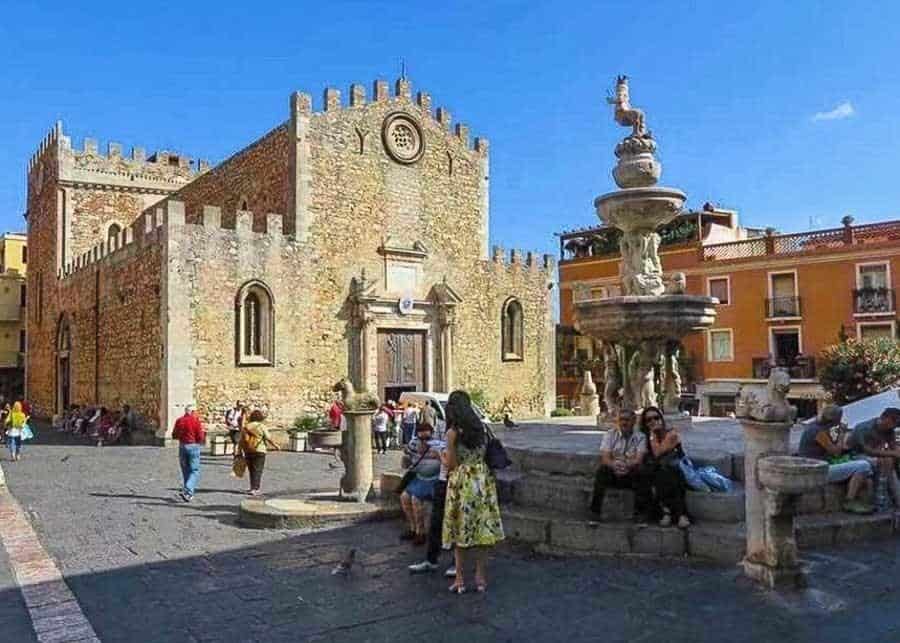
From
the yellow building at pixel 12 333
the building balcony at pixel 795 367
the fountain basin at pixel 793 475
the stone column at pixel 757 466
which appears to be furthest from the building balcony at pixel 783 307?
the yellow building at pixel 12 333

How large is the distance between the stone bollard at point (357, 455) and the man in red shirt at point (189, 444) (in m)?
2.42

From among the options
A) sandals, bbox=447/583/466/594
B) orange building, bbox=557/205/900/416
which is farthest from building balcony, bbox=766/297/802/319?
sandals, bbox=447/583/466/594

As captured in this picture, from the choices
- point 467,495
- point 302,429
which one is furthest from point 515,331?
point 467,495

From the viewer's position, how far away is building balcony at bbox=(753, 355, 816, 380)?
3136cm

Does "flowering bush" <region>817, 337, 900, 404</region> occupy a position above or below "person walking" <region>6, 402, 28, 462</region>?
above

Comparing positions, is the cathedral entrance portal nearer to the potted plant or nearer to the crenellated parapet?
the potted plant

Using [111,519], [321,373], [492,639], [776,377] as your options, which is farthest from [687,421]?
[321,373]

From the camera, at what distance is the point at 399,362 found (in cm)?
2455

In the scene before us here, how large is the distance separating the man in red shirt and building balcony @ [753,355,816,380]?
25224 millimetres

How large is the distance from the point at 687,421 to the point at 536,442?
2.57m

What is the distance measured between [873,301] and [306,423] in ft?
73.6

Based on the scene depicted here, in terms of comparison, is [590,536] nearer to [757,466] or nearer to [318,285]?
[757,466]

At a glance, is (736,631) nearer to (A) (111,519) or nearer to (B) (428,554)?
(B) (428,554)

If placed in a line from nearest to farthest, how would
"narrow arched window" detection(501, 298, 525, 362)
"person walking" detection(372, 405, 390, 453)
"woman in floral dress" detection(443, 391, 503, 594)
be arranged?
1. "woman in floral dress" detection(443, 391, 503, 594)
2. "person walking" detection(372, 405, 390, 453)
3. "narrow arched window" detection(501, 298, 525, 362)
